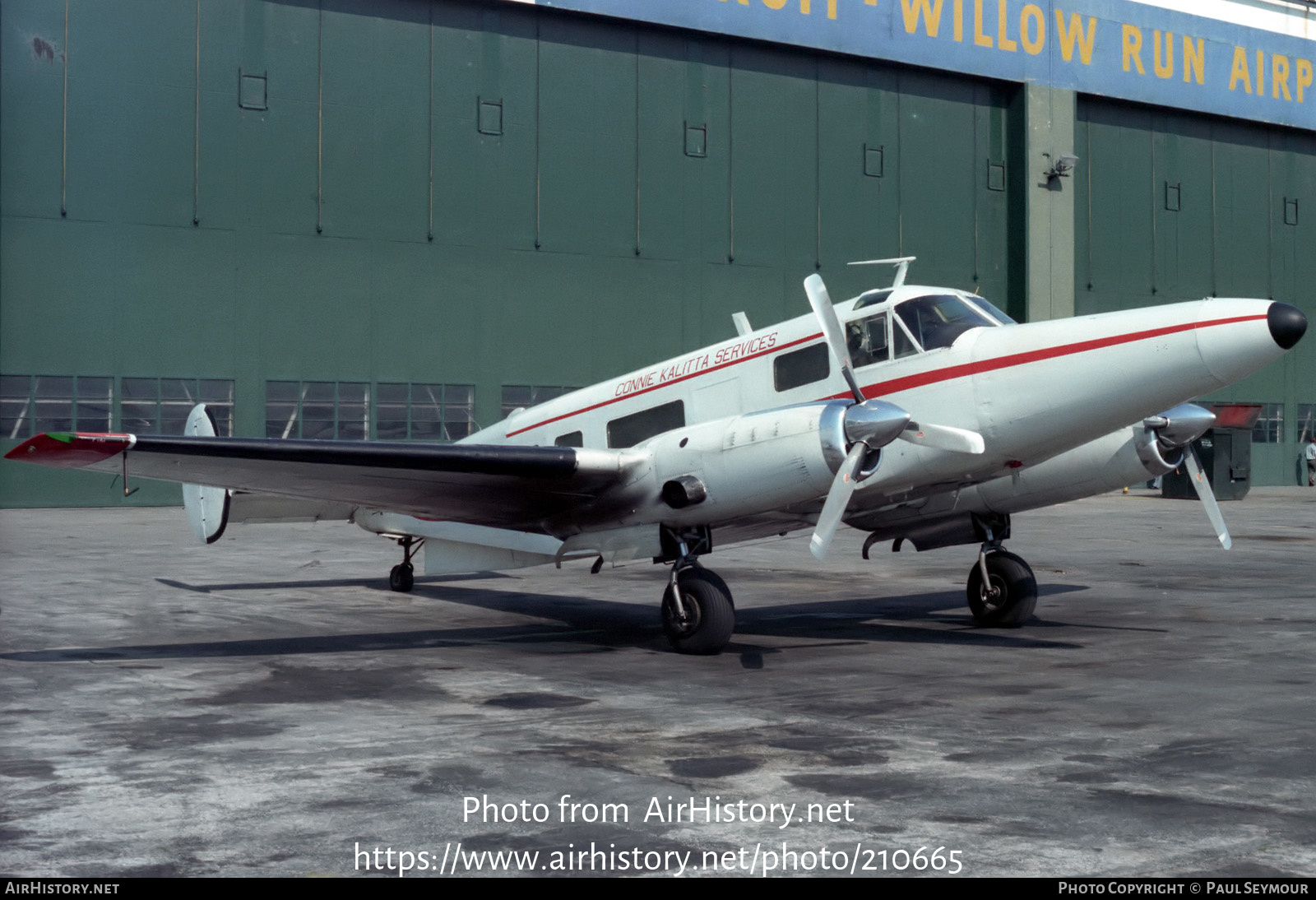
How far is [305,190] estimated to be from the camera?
40.6 m

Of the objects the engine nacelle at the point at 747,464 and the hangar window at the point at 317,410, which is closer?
the engine nacelle at the point at 747,464

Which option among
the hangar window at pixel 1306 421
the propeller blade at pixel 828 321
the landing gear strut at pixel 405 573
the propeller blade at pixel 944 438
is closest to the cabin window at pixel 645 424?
the propeller blade at pixel 828 321

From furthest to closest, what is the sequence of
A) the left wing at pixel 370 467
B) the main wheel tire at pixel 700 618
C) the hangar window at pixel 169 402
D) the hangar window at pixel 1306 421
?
the hangar window at pixel 1306 421, the hangar window at pixel 169 402, the main wheel tire at pixel 700 618, the left wing at pixel 370 467

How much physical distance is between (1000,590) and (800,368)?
3.72 metres

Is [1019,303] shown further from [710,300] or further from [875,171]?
[710,300]

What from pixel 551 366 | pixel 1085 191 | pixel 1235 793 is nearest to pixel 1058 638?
pixel 1235 793

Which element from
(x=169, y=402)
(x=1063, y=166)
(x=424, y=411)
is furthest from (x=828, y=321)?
(x=1063, y=166)

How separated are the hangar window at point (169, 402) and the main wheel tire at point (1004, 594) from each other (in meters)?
28.9

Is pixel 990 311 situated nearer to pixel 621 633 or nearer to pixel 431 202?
pixel 621 633

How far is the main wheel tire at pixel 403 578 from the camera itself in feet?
62.5

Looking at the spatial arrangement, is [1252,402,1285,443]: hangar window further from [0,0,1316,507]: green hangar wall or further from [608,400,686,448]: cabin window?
[608,400,686,448]: cabin window

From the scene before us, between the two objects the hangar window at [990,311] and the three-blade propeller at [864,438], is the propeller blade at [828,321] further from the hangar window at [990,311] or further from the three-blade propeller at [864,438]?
the hangar window at [990,311]

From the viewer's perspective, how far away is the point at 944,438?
40.1 feet

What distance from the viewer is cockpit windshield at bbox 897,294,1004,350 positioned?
12953 millimetres
